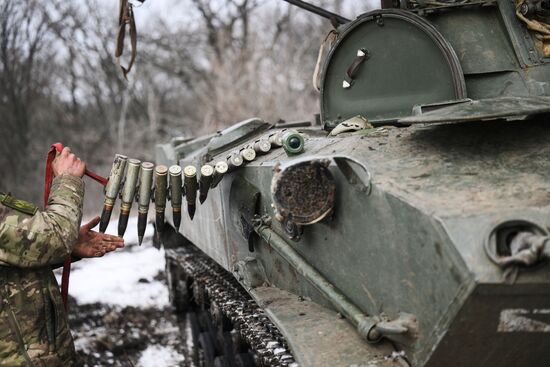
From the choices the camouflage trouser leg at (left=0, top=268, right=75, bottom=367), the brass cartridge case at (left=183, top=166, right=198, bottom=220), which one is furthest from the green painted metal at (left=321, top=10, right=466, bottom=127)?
the camouflage trouser leg at (left=0, top=268, right=75, bottom=367)

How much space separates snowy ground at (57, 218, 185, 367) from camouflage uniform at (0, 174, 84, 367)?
9.07 feet

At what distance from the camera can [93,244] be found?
3.95 metres

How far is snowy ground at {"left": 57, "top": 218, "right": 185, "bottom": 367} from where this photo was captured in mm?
6500

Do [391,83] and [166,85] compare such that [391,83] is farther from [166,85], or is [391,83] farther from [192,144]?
[166,85]

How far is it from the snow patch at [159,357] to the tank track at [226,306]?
1.43 feet

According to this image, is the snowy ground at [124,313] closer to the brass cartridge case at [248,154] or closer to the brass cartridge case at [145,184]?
the brass cartridge case at [145,184]

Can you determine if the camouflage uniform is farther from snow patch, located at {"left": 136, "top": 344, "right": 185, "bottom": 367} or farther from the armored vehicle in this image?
snow patch, located at {"left": 136, "top": 344, "right": 185, "bottom": 367}

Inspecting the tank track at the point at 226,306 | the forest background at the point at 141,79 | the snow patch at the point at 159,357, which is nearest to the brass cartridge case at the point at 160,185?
the tank track at the point at 226,306

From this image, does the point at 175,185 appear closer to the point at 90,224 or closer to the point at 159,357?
the point at 90,224

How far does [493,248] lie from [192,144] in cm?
395

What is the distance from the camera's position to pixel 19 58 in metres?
23.5

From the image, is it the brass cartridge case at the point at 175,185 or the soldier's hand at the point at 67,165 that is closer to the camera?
the soldier's hand at the point at 67,165

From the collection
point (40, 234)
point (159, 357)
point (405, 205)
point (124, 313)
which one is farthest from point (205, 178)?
point (124, 313)

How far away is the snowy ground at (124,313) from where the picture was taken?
6500mm
